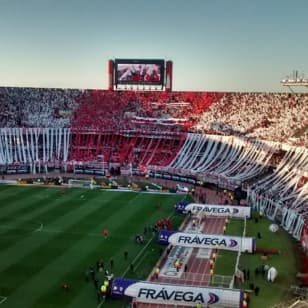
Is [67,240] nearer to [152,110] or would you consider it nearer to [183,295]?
[183,295]

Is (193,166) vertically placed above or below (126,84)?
below

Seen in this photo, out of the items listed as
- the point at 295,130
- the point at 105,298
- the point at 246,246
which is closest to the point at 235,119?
the point at 295,130

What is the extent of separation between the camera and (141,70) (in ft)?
280

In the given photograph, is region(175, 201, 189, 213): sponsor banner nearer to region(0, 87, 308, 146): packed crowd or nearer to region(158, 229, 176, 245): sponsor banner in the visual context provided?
region(158, 229, 176, 245): sponsor banner

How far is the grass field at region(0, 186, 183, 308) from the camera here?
29.1m

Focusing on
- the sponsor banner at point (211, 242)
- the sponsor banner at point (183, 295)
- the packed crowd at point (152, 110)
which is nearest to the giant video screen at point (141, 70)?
the packed crowd at point (152, 110)

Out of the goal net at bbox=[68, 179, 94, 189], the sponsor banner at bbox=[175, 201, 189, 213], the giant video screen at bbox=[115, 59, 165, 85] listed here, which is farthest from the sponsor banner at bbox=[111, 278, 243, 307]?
the giant video screen at bbox=[115, 59, 165, 85]

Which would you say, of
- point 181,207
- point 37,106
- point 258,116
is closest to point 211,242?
point 181,207

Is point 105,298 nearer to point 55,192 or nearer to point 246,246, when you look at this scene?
point 246,246

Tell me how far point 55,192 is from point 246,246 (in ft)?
87.4

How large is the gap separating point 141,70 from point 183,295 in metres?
62.8

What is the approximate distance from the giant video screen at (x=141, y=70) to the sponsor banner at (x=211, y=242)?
5350 centimetres

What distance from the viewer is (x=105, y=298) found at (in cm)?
2828

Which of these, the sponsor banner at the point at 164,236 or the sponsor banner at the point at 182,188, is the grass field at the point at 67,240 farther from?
the sponsor banner at the point at 182,188
